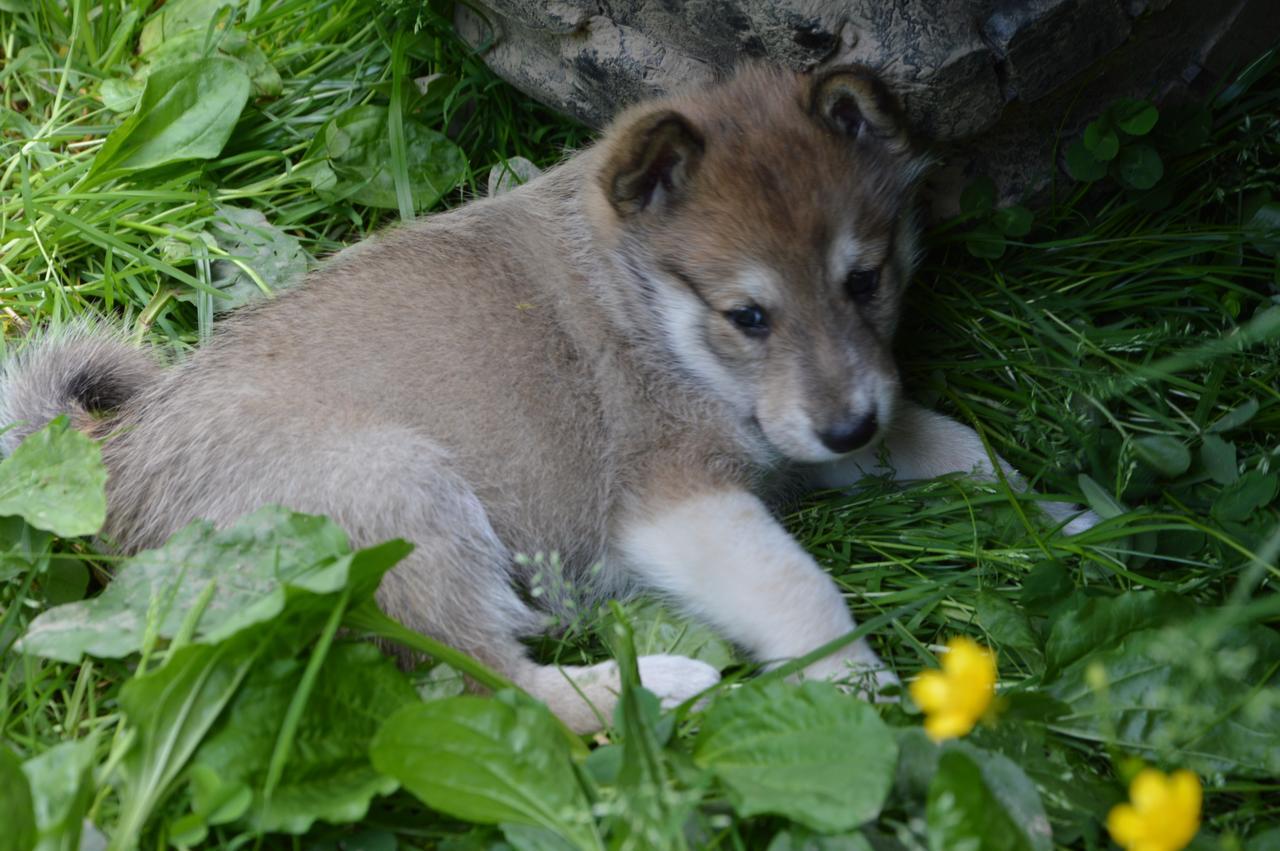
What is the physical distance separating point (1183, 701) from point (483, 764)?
127 centimetres

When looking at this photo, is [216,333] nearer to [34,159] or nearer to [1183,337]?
[34,159]

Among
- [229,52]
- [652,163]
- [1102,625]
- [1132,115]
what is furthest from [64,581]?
[1132,115]

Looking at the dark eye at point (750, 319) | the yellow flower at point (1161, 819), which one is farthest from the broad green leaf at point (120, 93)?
the yellow flower at point (1161, 819)

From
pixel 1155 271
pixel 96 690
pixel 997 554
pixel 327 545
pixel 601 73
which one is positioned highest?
pixel 601 73

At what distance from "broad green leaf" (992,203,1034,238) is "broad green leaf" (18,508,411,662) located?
192 cm

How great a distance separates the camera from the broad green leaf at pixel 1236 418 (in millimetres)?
2895

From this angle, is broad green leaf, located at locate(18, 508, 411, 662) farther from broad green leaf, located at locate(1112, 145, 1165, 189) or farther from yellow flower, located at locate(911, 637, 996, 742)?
broad green leaf, located at locate(1112, 145, 1165, 189)

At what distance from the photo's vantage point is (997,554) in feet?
9.41

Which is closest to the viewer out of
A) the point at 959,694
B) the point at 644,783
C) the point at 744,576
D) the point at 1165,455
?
the point at 959,694

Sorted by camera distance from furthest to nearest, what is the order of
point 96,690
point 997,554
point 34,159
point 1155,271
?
1. point 34,159
2. point 1155,271
3. point 997,554
4. point 96,690

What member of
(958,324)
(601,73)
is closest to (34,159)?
(601,73)

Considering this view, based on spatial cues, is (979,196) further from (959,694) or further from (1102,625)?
(959,694)

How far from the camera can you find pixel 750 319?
114 inches

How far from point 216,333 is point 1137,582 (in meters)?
2.34
